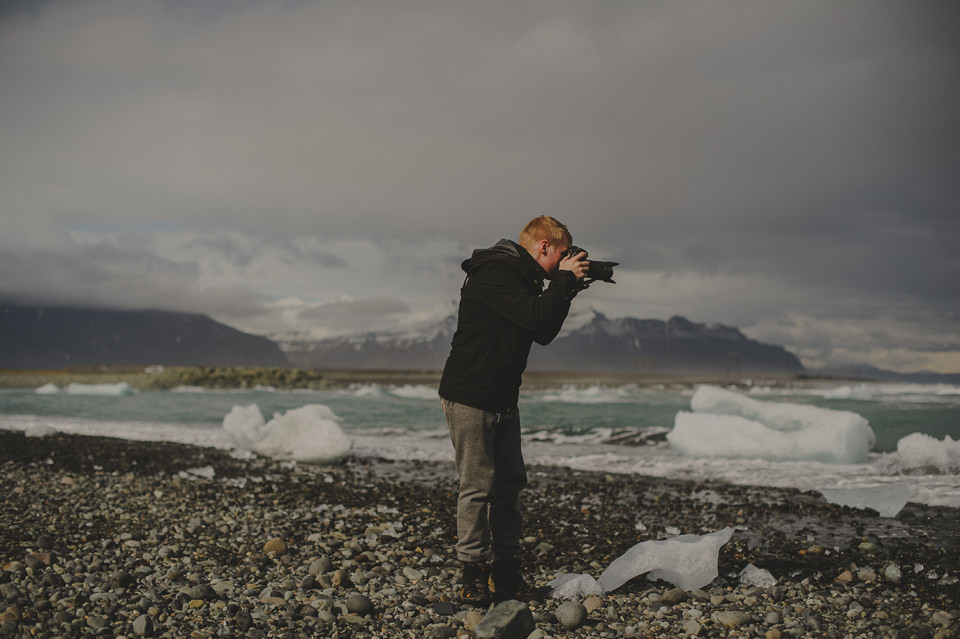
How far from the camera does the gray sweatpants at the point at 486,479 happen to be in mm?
3695

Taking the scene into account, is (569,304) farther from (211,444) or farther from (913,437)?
(211,444)

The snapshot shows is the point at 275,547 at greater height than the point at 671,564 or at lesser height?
lesser

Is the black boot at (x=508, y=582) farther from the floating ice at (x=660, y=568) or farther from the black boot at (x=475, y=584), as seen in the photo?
the floating ice at (x=660, y=568)

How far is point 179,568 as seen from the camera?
439 centimetres

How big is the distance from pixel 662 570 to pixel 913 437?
9027 millimetres

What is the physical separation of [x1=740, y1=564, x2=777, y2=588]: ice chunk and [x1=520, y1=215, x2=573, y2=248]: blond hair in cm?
257

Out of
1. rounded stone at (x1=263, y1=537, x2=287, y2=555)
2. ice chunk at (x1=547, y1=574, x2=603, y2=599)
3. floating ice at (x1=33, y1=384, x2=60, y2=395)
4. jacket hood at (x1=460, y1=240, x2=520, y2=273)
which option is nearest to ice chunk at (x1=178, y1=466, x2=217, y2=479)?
rounded stone at (x1=263, y1=537, x2=287, y2=555)

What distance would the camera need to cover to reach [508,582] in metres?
3.84

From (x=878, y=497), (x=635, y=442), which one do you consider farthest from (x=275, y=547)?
(x=635, y=442)

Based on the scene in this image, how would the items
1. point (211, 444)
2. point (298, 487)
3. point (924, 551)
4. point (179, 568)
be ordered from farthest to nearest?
point (211, 444), point (298, 487), point (924, 551), point (179, 568)

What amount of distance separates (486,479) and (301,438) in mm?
7782

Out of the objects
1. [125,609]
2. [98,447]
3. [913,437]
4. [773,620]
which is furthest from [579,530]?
[98,447]

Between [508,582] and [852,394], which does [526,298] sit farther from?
[852,394]

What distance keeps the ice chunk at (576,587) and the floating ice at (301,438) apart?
6.93 m
